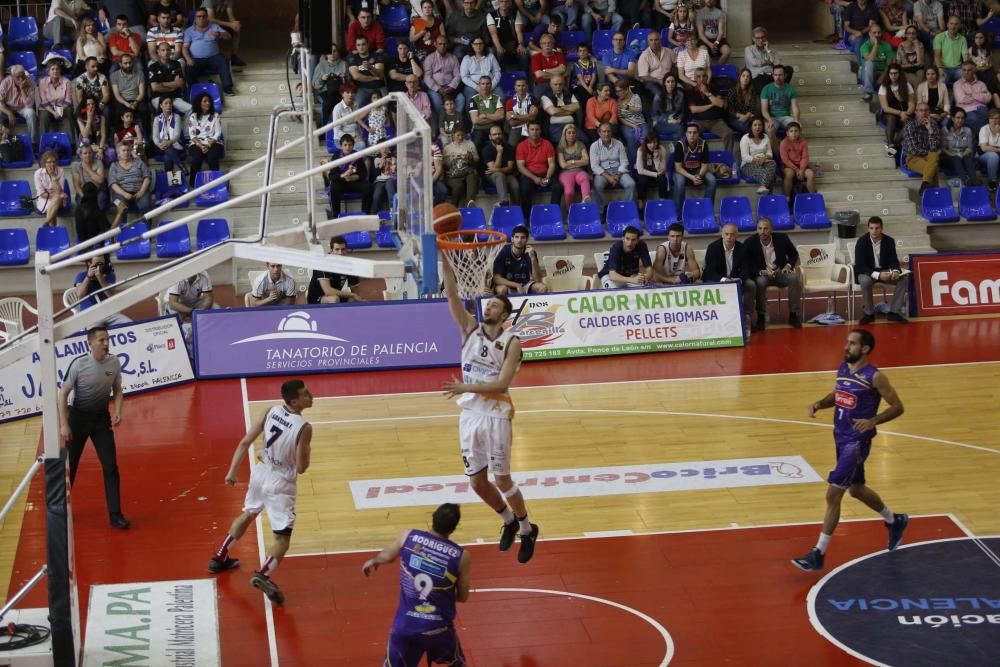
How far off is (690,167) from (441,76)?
13.8ft

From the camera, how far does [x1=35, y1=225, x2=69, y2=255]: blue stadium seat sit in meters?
20.2

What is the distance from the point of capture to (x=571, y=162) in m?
21.8

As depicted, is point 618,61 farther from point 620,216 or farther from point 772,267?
point 772,267

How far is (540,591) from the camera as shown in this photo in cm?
1119

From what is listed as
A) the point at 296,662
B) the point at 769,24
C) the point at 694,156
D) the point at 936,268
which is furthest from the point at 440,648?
the point at 769,24

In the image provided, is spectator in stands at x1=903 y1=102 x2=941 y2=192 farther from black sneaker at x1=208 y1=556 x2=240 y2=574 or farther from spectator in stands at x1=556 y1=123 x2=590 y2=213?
black sneaker at x1=208 y1=556 x2=240 y2=574

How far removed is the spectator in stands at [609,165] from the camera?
857 inches

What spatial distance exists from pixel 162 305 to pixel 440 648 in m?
10.2

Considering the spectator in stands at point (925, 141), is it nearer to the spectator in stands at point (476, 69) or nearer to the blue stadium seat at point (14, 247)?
the spectator in stands at point (476, 69)

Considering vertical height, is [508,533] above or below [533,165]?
below

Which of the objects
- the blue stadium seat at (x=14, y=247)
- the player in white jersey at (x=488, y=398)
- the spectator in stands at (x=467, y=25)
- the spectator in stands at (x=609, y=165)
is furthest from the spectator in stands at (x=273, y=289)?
the player in white jersey at (x=488, y=398)

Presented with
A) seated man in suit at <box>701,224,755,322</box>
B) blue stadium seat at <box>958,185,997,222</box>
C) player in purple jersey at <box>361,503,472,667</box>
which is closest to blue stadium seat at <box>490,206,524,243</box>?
seated man in suit at <box>701,224,755,322</box>

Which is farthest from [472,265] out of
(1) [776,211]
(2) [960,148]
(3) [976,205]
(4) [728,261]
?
(2) [960,148]

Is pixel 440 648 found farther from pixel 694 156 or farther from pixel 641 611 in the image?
pixel 694 156
